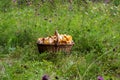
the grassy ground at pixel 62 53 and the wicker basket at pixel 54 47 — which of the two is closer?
the grassy ground at pixel 62 53

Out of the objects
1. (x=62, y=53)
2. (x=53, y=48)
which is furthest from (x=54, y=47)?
(x=62, y=53)

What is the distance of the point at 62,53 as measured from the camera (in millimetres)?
4383

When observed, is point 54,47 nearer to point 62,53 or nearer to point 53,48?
point 53,48

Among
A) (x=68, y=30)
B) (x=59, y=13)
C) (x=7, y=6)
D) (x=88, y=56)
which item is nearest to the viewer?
(x=88, y=56)

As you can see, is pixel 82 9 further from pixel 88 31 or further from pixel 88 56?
pixel 88 56

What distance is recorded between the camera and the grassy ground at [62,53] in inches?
143

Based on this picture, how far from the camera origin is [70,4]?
6.93 metres

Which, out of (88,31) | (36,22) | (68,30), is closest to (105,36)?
(88,31)

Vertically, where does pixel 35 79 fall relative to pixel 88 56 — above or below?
above

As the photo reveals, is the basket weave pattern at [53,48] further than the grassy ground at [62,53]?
Yes

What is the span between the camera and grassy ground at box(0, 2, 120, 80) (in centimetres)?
363

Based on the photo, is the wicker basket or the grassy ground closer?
the grassy ground

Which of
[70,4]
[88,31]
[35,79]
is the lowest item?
[70,4]

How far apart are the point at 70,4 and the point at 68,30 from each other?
1.77 metres
